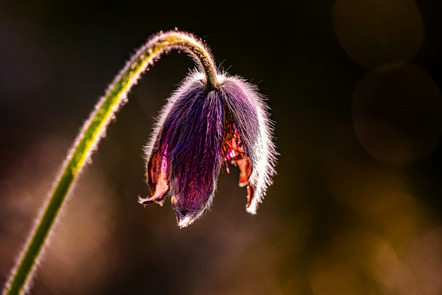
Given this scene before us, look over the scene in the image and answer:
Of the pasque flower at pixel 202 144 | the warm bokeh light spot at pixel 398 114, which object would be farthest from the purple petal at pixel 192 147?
the warm bokeh light spot at pixel 398 114

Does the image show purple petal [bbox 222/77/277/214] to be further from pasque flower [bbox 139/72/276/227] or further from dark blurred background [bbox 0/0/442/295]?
dark blurred background [bbox 0/0/442/295]

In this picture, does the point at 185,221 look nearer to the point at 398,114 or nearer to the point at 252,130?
the point at 252,130

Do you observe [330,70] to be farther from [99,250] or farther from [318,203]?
[99,250]

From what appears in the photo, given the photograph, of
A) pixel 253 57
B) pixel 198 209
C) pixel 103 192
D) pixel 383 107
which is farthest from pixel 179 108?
pixel 383 107

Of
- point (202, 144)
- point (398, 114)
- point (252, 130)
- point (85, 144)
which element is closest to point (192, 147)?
point (202, 144)

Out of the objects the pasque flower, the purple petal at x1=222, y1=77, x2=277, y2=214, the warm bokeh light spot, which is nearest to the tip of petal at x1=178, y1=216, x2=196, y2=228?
the pasque flower

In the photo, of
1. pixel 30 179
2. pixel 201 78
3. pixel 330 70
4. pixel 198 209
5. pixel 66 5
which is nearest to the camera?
pixel 198 209
